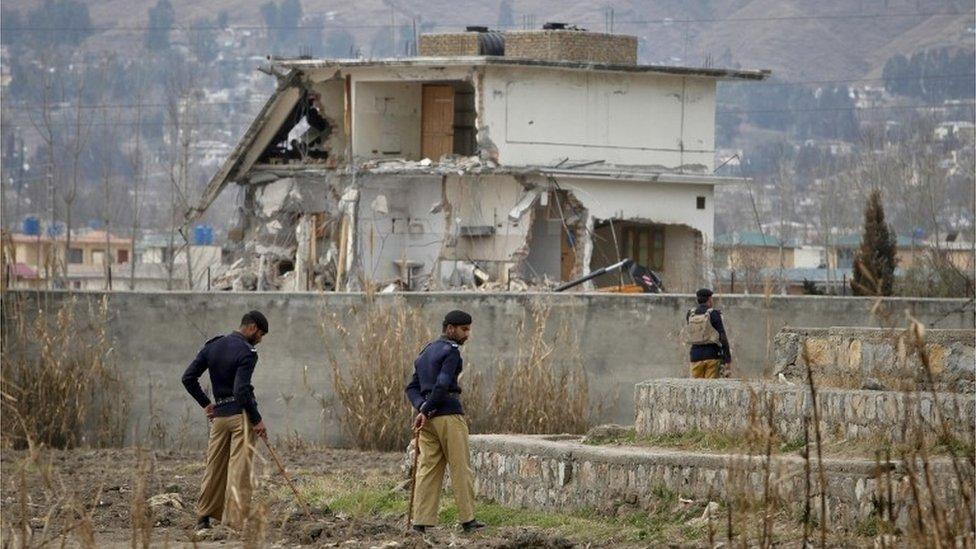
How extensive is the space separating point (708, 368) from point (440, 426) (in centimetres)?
740

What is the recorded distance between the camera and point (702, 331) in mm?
22891

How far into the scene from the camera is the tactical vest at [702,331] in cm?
2289

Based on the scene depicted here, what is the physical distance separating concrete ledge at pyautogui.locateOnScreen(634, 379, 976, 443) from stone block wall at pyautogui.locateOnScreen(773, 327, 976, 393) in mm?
792

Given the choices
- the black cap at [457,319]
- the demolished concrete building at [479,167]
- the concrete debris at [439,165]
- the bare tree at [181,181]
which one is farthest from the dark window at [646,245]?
the black cap at [457,319]

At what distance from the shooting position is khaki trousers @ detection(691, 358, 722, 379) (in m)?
22.9

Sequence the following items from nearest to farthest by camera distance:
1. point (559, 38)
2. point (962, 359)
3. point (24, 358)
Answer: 1. point (962, 359)
2. point (24, 358)
3. point (559, 38)

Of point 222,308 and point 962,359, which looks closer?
point 962,359

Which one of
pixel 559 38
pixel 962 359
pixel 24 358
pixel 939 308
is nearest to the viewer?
pixel 962 359

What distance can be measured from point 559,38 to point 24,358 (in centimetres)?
2069

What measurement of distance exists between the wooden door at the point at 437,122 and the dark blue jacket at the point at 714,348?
21502 millimetres

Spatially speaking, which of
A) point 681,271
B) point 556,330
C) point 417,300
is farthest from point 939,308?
point 681,271

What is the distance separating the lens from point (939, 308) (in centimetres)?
2720

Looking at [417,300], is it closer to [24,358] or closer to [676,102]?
[24,358]

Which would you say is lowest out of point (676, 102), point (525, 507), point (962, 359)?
point (525, 507)
